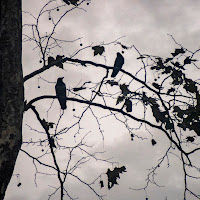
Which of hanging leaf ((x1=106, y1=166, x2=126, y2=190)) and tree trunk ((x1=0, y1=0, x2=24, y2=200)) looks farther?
hanging leaf ((x1=106, y1=166, x2=126, y2=190))

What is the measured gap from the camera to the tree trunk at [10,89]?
7.34 feet

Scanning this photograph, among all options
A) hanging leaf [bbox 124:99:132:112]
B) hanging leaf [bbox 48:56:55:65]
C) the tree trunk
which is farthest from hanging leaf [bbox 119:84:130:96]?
the tree trunk

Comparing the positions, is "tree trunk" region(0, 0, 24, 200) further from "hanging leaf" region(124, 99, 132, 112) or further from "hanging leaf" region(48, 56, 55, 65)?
"hanging leaf" region(124, 99, 132, 112)

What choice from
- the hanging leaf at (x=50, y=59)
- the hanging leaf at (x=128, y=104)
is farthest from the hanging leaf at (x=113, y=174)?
the hanging leaf at (x=50, y=59)

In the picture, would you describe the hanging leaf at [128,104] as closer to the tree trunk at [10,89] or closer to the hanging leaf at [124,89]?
the hanging leaf at [124,89]

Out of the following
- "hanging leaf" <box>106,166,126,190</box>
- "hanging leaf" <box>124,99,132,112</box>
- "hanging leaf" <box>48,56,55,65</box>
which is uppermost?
"hanging leaf" <box>48,56,55,65</box>

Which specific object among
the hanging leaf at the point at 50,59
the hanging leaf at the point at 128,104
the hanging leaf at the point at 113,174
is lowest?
the hanging leaf at the point at 113,174

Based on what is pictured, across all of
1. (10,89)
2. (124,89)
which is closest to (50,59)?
(124,89)

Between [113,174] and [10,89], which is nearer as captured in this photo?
[10,89]

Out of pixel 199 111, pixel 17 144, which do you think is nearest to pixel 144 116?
pixel 199 111

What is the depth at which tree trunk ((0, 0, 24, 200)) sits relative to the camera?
7.34ft

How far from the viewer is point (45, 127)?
3521 mm

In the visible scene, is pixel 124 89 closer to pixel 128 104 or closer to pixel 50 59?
pixel 128 104

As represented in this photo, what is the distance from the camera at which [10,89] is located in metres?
2.42
